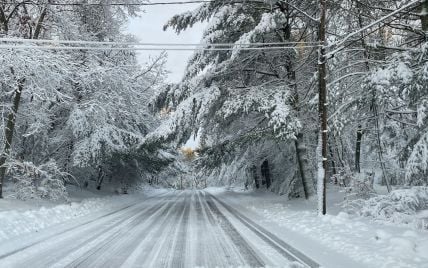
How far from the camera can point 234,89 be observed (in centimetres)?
1720

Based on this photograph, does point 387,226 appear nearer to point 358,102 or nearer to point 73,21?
point 358,102

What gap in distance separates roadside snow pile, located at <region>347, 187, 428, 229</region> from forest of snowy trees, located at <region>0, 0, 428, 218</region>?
19.7 inches

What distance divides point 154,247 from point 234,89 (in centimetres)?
951

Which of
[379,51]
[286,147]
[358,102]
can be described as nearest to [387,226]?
[358,102]

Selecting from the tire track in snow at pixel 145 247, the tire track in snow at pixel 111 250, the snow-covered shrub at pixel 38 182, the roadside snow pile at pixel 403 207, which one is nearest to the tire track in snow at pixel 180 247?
the tire track in snow at pixel 145 247

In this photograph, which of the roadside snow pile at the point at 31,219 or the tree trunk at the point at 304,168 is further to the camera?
the tree trunk at the point at 304,168

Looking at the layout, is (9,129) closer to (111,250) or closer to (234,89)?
(234,89)

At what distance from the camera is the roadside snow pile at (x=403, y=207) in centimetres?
1072

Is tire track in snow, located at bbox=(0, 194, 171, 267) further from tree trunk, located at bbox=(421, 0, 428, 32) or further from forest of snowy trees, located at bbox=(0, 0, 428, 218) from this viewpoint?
tree trunk, located at bbox=(421, 0, 428, 32)

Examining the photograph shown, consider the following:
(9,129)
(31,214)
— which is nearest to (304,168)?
(31,214)

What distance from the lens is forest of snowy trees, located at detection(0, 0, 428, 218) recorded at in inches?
511

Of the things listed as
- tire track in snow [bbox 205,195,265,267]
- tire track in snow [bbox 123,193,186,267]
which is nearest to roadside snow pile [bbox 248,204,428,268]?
tire track in snow [bbox 205,195,265,267]

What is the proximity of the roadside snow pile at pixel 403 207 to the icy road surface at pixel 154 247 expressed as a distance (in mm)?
3297

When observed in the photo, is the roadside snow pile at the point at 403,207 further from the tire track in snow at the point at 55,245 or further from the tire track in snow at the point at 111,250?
the tire track in snow at the point at 55,245
